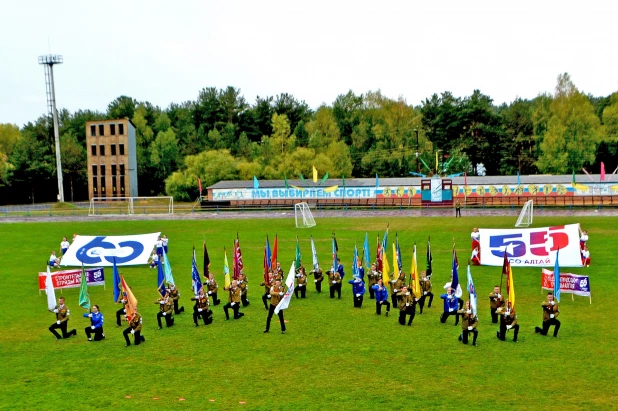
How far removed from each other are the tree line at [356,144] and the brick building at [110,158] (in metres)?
7.26

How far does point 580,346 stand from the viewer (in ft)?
58.6

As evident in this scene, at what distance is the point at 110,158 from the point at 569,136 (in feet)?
Result: 231

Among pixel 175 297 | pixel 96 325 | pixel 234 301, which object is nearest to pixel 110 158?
pixel 175 297

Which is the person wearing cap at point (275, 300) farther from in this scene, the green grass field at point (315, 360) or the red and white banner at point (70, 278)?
the red and white banner at point (70, 278)

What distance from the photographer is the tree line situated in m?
90.6

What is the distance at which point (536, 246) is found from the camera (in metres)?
30.1

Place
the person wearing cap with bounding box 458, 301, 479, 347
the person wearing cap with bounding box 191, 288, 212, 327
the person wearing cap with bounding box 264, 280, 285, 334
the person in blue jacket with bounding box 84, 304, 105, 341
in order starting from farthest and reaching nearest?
the person wearing cap with bounding box 191, 288, 212, 327 → the person wearing cap with bounding box 264, 280, 285, 334 → the person in blue jacket with bounding box 84, 304, 105, 341 → the person wearing cap with bounding box 458, 301, 479, 347

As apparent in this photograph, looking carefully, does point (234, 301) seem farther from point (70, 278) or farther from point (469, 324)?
point (70, 278)

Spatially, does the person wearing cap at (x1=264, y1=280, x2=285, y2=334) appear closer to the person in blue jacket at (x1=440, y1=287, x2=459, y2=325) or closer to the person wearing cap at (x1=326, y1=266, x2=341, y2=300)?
the person wearing cap at (x1=326, y1=266, x2=341, y2=300)

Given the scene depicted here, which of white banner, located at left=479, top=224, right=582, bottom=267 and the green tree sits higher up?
the green tree

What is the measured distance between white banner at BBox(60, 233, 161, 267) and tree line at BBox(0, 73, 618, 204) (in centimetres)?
5379

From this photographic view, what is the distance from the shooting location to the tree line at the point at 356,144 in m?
90.6

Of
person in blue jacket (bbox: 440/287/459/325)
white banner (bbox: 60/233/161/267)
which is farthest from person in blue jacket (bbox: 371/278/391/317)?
white banner (bbox: 60/233/161/267)

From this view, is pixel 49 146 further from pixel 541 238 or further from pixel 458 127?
pixel 541 238
